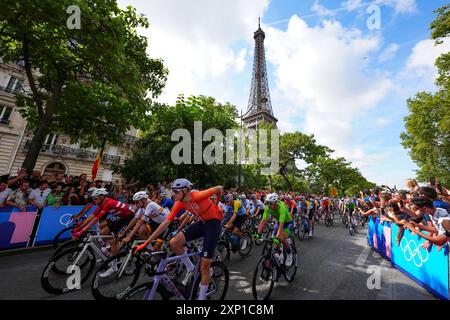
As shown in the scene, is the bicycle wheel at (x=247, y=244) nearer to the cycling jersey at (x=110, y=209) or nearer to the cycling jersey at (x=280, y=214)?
the cycling jersey at (x=280, y=214)

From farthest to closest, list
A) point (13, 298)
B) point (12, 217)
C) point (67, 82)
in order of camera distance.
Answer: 1. point (67, 82)
2. point (12, 217)
3. point (13, 298)

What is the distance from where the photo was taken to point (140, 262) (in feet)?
13.4

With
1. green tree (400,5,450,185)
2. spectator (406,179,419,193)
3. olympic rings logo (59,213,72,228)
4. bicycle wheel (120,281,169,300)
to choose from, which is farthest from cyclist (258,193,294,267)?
green tree (400,5,450,185)

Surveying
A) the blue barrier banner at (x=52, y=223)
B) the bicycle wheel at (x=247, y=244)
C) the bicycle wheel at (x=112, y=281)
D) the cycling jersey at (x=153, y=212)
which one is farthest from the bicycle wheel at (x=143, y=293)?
the blue barrier banner at (x=52, y=223)

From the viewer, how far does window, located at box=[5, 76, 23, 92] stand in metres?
20.0

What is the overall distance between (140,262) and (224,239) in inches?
109

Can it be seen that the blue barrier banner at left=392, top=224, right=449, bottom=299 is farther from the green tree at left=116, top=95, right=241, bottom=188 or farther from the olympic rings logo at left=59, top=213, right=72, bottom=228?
the green tree at left=116, top=95, right=241, bottom=188

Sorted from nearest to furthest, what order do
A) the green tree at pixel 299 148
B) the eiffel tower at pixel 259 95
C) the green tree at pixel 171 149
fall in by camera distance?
the green tree at pixel 171 149 < the green tree at pixel 299 148 < the eiffel tower at pixel 259 95

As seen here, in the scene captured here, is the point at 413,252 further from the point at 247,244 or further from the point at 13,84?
the point at 13,84

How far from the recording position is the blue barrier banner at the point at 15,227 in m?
5.88

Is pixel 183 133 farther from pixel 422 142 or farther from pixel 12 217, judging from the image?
pixel 422 142

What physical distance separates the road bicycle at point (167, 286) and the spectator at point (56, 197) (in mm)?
6297
